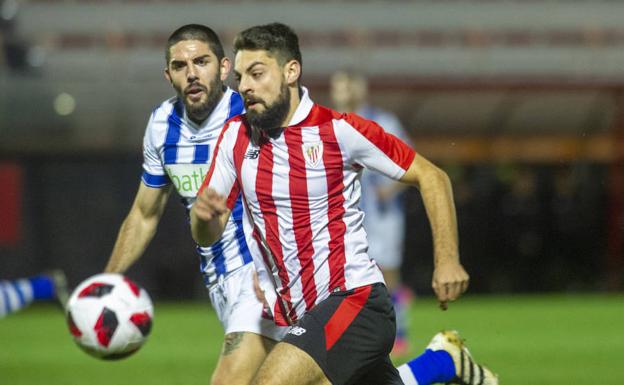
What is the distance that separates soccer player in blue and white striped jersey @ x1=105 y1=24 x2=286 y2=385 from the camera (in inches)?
196

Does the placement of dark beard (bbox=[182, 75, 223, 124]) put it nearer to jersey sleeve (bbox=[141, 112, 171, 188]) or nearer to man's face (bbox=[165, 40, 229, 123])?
man's face (bbox=[165, 40, 229, 123])

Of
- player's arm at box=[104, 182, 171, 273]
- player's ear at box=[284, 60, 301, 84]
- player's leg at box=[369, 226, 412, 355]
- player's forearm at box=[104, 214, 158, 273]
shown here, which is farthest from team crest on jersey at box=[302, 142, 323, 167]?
player's leg at box=[369, 226, 412, 355]

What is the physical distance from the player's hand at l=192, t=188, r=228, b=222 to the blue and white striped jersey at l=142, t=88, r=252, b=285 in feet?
3.59

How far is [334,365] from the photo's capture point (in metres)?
4.25

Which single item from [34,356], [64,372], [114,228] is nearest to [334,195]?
[64,372]

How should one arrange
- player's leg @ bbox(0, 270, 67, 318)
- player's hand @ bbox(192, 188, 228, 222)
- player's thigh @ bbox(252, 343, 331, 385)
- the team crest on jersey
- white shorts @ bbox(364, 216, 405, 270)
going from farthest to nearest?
white shorts @ bbox(364, 216, 405, 270) → player's leg @ bbox(0, 270, 67, 318) → the team crest on jersey → player's thigh @ bbox(252, 343, 331, 385) → player's hand @ bbox(192, 188, 228, 222)

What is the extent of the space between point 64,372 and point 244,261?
374 centimetres

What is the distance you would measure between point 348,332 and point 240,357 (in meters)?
0.75

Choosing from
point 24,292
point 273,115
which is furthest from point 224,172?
point 24,292

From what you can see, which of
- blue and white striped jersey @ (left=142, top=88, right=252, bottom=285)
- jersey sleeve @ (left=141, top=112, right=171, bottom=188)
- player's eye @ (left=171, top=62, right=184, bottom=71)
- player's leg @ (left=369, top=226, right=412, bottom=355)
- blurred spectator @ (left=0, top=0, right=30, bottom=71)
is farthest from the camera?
blurred spectator @ (left=0, top=0, right=30, bottom=71)

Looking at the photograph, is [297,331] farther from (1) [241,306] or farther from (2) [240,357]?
(1) [241,306]

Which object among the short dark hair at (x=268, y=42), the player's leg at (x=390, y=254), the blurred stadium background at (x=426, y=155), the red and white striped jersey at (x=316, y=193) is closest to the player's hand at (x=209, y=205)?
the red and white striped jersey at (x=316, y=193)

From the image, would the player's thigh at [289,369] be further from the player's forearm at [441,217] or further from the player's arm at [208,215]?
the player's forearm at [441,217]

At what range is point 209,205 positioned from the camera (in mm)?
4016
